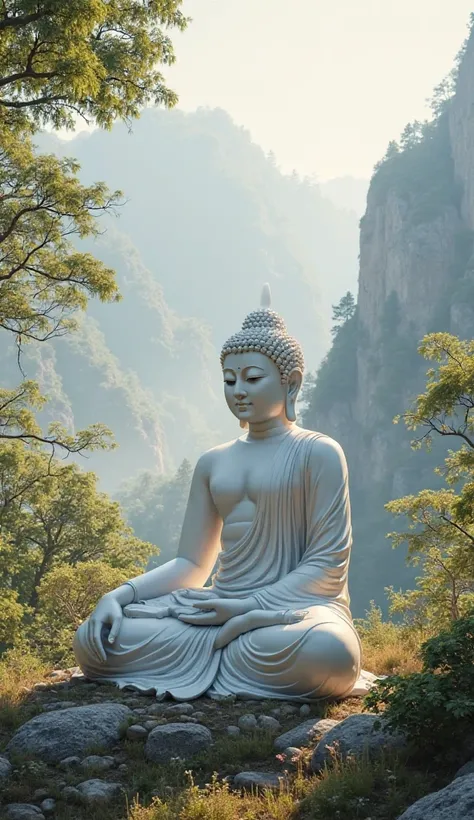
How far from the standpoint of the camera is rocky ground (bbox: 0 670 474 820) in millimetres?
4520

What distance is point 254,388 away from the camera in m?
7.62

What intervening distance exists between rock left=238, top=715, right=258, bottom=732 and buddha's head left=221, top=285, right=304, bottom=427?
2388 millimetres

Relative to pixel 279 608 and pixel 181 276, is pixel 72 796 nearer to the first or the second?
pixel 279 608

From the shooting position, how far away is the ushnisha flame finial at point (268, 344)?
7656 millimetres

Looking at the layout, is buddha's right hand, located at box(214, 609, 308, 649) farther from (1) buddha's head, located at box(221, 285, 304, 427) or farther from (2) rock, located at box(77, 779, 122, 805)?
(2) rock, located at box(77, 779, 122, 805)

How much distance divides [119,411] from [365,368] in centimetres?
3627

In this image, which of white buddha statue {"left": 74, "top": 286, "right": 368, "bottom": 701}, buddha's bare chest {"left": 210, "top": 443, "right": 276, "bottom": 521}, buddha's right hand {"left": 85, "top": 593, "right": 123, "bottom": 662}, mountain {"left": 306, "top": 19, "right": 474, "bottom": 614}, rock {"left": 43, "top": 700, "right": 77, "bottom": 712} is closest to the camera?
rock {"left": 43, "top": 700, "right": 77, "bottom": 712}

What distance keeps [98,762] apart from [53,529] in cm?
1206

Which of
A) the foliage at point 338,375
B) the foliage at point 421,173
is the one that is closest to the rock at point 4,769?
the foliage at point 421,173

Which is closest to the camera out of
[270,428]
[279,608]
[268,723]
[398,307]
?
[268,723]

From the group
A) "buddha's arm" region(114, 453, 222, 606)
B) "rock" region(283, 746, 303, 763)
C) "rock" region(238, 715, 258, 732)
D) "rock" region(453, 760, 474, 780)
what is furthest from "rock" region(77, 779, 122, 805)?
"buddha's arm" region(114, 453, 222, 606)

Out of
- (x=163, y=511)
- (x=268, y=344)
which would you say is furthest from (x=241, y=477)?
(x=163, y=511)

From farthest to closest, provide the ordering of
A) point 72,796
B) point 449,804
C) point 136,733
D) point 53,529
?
point 53,529 < point 136,733 < point 72,796 < point 449,804

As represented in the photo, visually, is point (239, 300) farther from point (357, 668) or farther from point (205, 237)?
point (357, 668)
